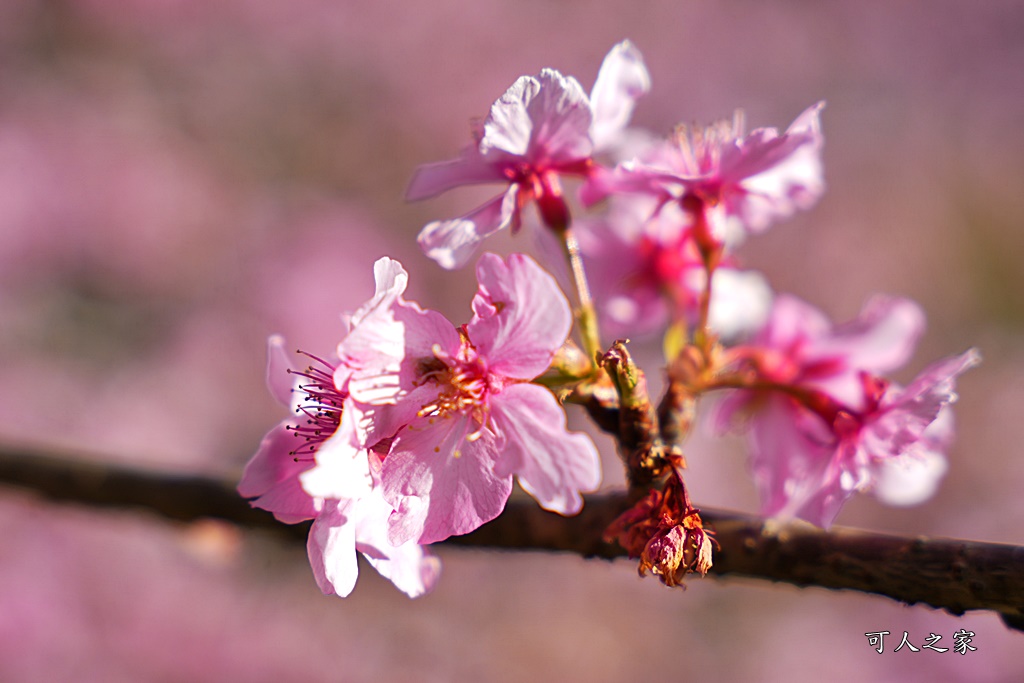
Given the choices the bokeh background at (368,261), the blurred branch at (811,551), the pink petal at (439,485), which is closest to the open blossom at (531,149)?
the pink petal at (439,485)

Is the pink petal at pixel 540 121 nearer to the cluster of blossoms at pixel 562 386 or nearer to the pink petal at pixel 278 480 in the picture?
the cluster of blossoms at pixel 562 386

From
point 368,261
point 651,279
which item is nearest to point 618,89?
point 651,279

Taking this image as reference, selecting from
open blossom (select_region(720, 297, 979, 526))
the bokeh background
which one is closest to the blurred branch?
open blossom (select_region(720, 297, 979, 526))

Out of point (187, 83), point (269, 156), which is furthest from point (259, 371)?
point (187, 83)

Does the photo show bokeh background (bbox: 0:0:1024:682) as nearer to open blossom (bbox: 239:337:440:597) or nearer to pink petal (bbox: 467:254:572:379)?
open blossom (bbox: 239:337:440:597)

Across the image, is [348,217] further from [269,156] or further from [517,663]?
[517,663]

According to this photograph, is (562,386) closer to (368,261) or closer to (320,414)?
(320,414)
